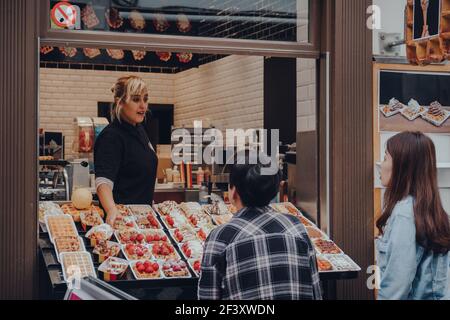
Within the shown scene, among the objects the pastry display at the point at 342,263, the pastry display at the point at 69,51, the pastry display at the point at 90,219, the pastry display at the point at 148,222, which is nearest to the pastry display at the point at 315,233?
the pastry display at the point at 342,263

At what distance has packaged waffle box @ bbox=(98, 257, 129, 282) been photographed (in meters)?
4.88

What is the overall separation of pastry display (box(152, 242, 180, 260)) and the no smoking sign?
1870mm

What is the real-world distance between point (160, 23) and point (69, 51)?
320cm

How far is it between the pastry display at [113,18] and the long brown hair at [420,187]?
2748 mm

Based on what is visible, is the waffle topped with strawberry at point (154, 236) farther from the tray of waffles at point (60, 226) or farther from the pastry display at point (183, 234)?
the tray of waffles at point (60, 226)

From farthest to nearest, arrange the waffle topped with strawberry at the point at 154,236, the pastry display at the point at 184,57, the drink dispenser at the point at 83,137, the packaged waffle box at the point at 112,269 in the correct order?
the pastry display at the point at 184,57, the drink dispenser at the point at 83,137, the waffle topped with strawberry at the point at 154,236, the packaged waffle box at the point at 112,269

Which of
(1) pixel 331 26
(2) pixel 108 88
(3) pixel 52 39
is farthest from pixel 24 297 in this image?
(2) pixel 108 88

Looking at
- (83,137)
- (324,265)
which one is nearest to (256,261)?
(324,265)

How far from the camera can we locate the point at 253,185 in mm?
3473

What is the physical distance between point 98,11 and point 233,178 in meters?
2.59

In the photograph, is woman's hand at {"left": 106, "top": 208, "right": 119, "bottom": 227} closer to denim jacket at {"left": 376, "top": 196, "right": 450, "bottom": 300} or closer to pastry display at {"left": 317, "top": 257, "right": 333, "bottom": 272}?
pastry display at {"left": 317, "top": 257, "right": 333, "bottom": 272}

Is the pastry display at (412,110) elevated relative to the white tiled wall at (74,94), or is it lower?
lower

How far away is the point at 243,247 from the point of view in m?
3.39

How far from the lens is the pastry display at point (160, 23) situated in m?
5.62
